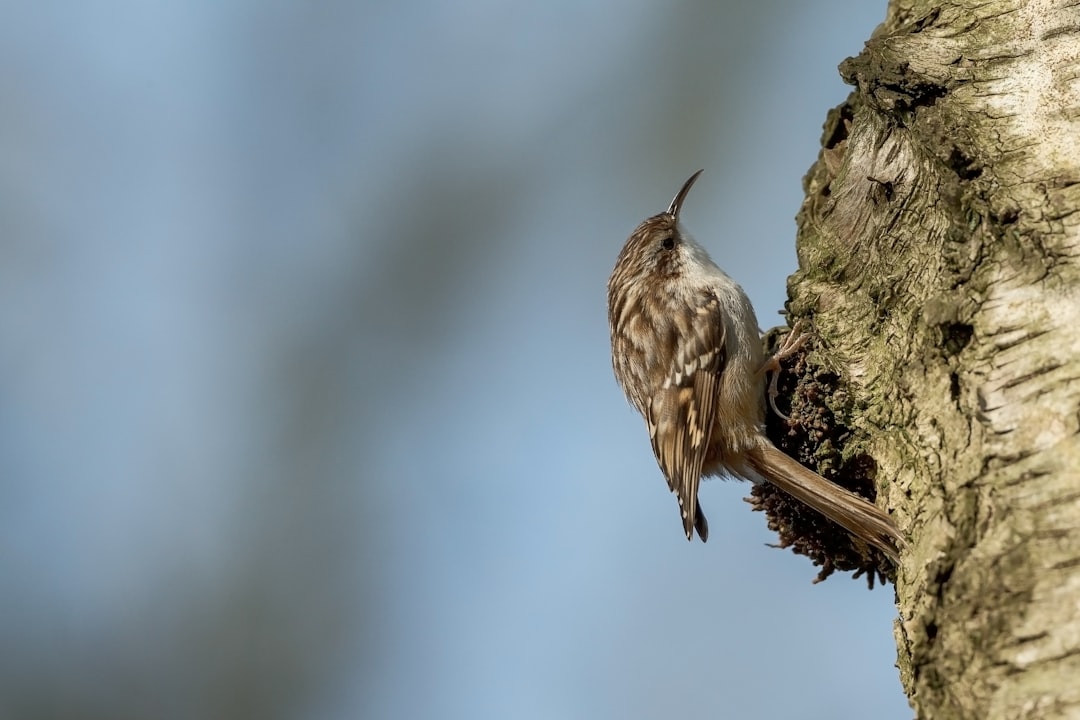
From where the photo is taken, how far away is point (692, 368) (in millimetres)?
3385

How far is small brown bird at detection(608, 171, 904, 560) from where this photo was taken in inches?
118

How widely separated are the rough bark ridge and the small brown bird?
1.14 feet

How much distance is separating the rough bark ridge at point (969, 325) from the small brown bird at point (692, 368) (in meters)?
0.35

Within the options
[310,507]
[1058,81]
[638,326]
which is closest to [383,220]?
[310,507]

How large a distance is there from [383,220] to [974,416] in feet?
15.0

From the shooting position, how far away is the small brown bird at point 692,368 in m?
2.99

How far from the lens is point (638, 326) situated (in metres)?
3.67

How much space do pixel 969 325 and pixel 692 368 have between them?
4.55 ft

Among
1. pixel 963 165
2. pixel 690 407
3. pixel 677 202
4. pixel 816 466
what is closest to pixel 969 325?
pixel 963 165

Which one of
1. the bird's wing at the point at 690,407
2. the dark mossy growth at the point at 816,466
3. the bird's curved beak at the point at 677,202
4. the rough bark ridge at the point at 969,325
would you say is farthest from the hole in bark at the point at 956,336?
the bird's curved beak at the point at 677,202

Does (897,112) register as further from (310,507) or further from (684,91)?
(310,507)

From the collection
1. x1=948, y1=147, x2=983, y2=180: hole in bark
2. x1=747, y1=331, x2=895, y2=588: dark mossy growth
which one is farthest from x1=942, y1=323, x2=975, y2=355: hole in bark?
x1=747, y1=331, x2=895, y2=588: dark mossy growth

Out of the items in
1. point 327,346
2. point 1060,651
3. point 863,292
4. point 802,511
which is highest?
point 327,346

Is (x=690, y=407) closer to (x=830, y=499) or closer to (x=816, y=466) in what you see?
(x=816, y=466)
